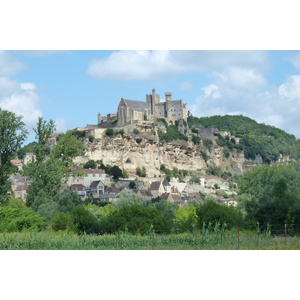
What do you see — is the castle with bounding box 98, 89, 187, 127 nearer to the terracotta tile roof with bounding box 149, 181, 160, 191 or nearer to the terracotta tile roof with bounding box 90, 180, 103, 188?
the terracotta tile roof with bounding box 149, 181, 160, 191

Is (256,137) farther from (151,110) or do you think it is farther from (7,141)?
(7,141)

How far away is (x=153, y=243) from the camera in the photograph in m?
18.4

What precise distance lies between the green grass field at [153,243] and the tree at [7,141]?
40.6 feet

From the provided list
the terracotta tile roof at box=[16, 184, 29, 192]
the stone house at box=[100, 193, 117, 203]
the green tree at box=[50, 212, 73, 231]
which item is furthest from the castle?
the green tree at box=[50, 212, 73, 231]

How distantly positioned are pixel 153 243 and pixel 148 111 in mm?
69769

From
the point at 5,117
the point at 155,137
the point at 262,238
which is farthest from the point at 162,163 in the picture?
the point at 262,238

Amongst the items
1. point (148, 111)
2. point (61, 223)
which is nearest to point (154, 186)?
point (148, 111)

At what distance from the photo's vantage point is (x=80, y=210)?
82.7 feet

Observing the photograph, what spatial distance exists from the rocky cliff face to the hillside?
6.89 m

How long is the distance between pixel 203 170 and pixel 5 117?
55302 millimetres

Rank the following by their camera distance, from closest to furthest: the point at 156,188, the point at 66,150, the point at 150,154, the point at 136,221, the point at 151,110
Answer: the point at 136,221 < the point at 66,150 < the point at 156,188 < the point at 150,154 < the point at 151,110

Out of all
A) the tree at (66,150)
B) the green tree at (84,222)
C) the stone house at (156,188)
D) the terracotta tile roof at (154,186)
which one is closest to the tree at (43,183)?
the tree at (66,150)
